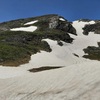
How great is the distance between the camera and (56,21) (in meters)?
152

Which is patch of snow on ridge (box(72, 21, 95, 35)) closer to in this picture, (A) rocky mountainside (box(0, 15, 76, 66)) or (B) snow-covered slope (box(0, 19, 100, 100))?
(A) rocky mountainside (box(0, 15, 76, 66))

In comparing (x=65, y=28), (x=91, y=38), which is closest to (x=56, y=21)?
(x=65, y=28)

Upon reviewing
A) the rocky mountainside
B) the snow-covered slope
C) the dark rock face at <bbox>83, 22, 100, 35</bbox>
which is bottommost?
the snow-covered slope

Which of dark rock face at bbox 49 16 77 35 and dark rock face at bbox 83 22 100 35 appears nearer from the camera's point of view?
dark rock face at bbox 49 16 77 35

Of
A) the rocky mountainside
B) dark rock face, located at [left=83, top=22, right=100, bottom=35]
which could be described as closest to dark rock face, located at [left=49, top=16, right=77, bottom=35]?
the rocky mountainside

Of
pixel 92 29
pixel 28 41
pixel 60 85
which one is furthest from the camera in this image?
pixel 92 29

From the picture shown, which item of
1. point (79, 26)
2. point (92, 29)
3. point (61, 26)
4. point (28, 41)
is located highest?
point (79, 26)

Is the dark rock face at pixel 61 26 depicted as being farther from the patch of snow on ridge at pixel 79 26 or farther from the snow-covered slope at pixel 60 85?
the snow-covered slope at pixel 60 85

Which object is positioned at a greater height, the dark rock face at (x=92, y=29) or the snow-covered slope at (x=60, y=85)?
the dark rock face at (x=92, y=29)

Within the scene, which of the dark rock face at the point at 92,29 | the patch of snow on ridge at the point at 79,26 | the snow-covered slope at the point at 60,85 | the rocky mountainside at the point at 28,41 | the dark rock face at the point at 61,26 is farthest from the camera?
the dark rock face at the point at 92,29

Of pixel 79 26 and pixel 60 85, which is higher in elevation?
pixel 79 26

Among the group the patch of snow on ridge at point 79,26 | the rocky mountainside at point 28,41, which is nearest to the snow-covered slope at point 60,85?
the rocky mountainside at point 28,41

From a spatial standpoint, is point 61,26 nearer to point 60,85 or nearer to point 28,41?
point 28,41

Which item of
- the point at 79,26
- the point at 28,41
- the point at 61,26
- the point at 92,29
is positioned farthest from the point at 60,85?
the point at 79,26
